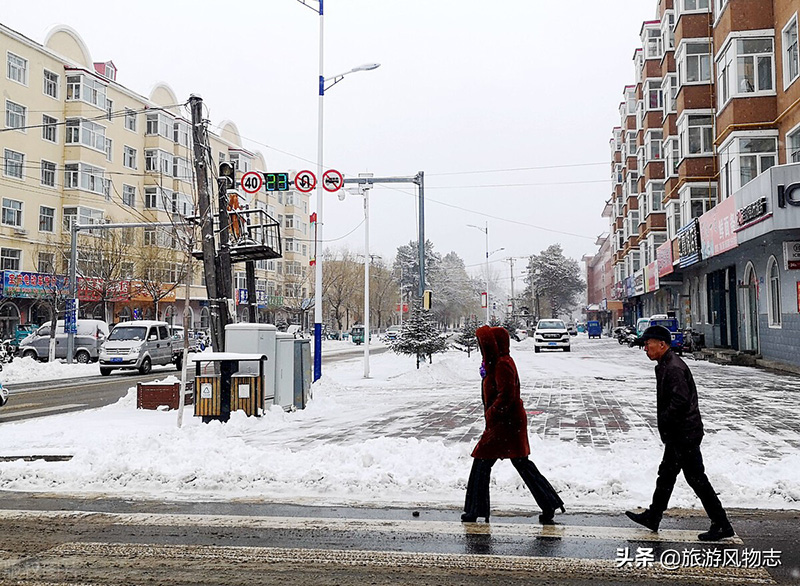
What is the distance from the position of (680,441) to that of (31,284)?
41.0m

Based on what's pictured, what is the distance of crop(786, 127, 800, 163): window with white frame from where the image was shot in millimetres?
22375

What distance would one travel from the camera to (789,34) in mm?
22750

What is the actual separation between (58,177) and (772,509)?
46459 millimetres

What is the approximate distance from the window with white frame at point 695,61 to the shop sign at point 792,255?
1496cm

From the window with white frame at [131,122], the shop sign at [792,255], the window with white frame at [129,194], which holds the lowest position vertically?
the shop sign at [792,255]

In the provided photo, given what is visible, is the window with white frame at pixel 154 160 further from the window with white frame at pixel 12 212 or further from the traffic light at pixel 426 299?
the traffic light at pixel 426 299

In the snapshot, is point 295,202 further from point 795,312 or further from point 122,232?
point 795,312

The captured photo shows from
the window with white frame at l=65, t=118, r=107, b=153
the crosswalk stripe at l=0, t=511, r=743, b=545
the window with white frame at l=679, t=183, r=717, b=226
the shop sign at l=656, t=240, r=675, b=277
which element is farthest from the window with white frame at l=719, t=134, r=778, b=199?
the window with white frame at l=65, t=118, r=107, b=153

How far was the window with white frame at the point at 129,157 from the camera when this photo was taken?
50906 millimetres

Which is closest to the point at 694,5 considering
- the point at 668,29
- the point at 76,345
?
the point at 668,29

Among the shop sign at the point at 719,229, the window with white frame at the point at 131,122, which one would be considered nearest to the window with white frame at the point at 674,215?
the shop sign at the point at 719,229

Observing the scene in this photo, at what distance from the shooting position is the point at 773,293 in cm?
2381

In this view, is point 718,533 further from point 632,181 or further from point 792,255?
point 632,181

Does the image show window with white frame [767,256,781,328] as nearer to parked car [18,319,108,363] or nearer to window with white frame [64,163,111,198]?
parked car [18,319,108,363]
